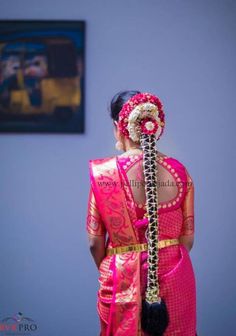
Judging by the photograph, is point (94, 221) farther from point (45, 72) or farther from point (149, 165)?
point (45, 72)

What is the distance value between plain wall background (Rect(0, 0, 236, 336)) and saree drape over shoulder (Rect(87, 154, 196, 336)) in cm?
87

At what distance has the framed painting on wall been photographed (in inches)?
95.1

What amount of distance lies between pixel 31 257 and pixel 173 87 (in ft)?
4.05

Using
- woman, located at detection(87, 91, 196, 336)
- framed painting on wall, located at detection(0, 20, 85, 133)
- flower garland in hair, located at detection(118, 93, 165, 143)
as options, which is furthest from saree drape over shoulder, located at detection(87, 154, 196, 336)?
framed painting on wall, located at detection(0, 20, 85, 133)

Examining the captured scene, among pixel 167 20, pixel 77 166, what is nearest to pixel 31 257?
pixel 77 166

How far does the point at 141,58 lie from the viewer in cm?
245

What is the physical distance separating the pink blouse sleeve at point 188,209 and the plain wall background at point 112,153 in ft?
2.71

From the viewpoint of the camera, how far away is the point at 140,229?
1.58m

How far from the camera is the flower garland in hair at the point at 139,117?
5.22ft

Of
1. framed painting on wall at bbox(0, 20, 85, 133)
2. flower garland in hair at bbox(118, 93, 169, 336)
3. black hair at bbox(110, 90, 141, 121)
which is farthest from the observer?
framed painting on wall at bbox(0, 20, 85, 133)

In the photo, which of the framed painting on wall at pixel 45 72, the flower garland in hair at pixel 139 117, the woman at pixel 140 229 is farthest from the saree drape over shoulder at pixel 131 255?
the framed painting on wall at pixel 45 72

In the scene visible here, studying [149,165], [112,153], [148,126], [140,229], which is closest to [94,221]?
[140,229]

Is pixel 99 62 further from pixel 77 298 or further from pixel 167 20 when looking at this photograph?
pixel 77 298

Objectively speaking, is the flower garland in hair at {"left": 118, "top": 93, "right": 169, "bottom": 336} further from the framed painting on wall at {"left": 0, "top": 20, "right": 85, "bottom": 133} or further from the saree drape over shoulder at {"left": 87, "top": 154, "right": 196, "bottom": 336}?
the framed painting on wall at {"left": 0, "top": 20, "right": 85, "bottom": 133}
